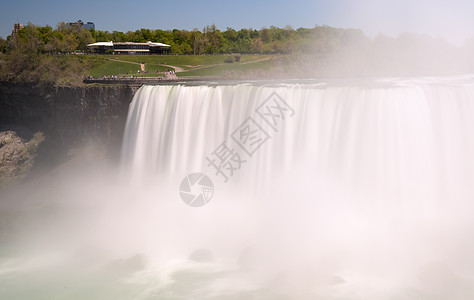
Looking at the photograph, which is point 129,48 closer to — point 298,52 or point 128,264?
point 298,52

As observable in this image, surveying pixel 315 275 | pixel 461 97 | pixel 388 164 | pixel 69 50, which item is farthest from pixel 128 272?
pixel 69 50

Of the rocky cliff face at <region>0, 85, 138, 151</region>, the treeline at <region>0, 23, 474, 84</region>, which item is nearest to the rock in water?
the rocky cliff face at <region>0, 85, 138, 151</region>

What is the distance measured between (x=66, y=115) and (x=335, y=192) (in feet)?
84.2

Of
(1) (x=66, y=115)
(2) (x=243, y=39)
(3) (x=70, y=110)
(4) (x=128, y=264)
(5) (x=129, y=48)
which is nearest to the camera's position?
(4) (x=128, y=264)

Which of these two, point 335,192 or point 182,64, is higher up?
point 182,64

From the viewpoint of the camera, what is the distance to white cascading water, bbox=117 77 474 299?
18531 millimetres

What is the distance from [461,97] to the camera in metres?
22.0

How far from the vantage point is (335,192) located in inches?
923

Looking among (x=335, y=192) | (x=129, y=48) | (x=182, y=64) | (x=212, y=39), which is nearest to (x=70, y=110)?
(x=335, y=192)

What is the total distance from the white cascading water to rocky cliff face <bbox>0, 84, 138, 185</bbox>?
999cm

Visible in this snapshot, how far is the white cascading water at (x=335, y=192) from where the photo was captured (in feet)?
60.8

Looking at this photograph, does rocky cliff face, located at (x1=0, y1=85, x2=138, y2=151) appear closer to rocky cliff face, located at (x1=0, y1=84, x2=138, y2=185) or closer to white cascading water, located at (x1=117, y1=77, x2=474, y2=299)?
rocky cliff face, located at (x1=0, y1=84, x2=138, y2=185)

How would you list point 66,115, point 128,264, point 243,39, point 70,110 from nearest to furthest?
point 128,264, point 70,110, point 66,115, point 243,39

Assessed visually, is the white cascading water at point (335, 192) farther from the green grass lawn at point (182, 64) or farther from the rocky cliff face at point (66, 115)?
the green grass lawn at point (182, 64)
